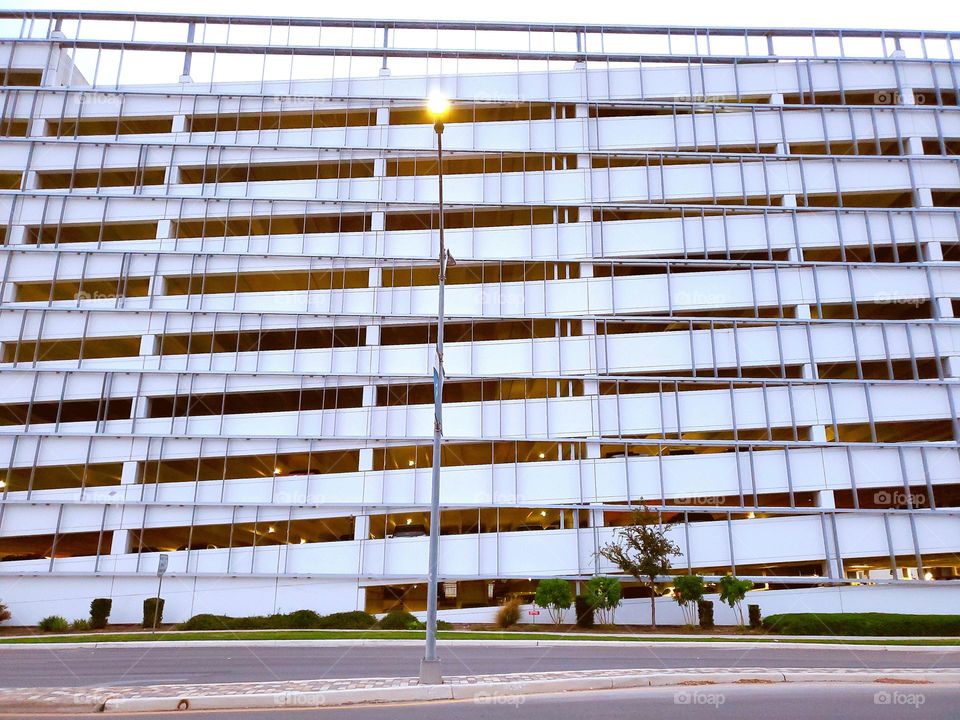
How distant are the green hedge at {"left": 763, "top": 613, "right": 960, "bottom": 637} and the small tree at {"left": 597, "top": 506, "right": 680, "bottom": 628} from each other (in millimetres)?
4506

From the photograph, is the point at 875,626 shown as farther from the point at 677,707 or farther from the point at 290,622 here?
the point at 290,622

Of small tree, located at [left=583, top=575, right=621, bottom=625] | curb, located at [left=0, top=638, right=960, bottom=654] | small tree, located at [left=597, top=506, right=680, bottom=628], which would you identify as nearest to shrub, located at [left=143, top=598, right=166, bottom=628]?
curb, located at [left=0, top=638, right=960, bottom=654]

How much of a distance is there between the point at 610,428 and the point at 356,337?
1227cm

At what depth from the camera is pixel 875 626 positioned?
76.4 feet

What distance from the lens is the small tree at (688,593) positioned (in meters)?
26.2

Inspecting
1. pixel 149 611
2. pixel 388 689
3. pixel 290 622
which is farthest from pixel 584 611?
pixel 388 689

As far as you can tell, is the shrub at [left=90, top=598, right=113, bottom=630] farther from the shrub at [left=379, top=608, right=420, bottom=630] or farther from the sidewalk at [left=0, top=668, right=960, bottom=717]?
the sidewalk at [left=0, top=668, right=960, bottom=717]

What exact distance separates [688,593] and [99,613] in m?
22.4

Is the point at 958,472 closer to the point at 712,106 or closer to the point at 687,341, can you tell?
the point at 687,341

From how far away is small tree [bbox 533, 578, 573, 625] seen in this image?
26.3m

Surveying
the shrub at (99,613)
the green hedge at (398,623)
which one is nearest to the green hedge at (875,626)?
the green hedge at (398,623)

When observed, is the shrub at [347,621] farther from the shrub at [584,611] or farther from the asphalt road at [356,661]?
the shrub at [584,611]

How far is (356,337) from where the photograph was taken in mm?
33000

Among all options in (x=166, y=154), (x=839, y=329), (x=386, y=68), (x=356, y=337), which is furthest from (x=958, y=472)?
(x=166, y=154)
